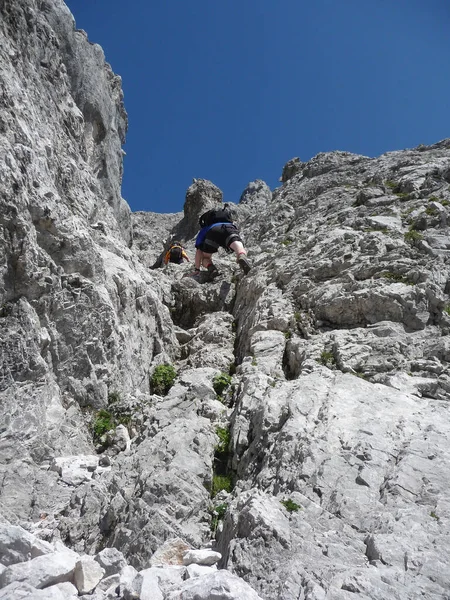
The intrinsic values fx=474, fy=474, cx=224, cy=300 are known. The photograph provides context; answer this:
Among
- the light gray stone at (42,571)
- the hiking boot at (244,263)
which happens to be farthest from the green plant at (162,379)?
the light gray stone at (42,571)

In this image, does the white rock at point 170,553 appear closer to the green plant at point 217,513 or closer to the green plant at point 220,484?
the green plant at point 217,513

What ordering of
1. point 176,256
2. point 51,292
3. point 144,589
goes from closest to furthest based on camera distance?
point 144,589 → point 51,292 → point 176,256

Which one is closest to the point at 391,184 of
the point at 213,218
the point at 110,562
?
the point at 213,218

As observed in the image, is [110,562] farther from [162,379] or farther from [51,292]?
[162,379]

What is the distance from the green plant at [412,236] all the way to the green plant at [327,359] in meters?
6.04

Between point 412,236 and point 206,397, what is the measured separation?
9.16 metres

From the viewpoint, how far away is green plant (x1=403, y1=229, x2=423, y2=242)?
15.4m

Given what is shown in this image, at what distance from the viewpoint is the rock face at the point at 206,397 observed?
5.80 metres

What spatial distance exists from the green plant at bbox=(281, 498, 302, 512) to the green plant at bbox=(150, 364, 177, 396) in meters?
6.79

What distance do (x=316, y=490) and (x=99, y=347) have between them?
643 centimetres

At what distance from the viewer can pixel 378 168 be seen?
25.9m

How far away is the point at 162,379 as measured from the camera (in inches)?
526

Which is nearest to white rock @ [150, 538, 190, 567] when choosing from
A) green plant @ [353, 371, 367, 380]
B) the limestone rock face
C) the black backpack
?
the limestone rock face

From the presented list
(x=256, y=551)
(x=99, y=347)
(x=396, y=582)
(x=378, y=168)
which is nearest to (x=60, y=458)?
(x=99, y=347)
